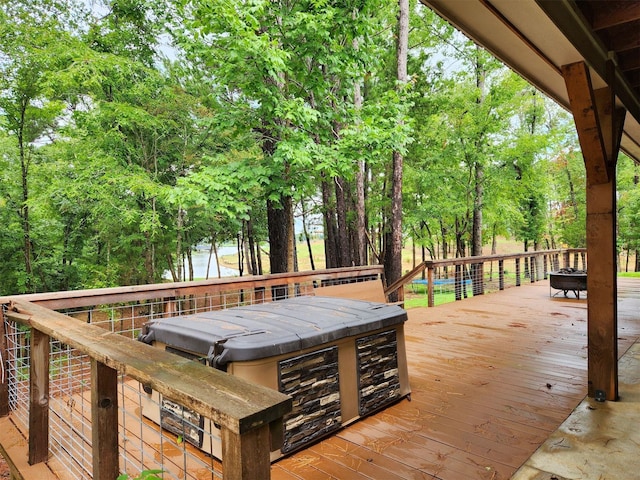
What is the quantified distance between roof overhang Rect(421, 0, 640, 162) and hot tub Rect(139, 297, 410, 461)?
1929 mm

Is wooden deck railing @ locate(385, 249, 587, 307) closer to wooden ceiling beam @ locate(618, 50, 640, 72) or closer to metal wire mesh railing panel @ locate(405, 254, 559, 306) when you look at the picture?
metal wire mesh railing panel @ locate(405, 254, 559, 306)

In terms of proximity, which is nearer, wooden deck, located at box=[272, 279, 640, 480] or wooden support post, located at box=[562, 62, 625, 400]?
wooden deck, located at box=[272, 279, 640, 480]

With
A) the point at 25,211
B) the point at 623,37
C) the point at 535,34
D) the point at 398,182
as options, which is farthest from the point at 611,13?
the point at 25,211

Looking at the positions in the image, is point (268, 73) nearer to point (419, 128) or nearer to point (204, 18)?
point (204, 18)

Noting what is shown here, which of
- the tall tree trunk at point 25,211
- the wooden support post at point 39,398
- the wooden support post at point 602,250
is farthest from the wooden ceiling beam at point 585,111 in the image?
the tall tree trunk at point 25,211

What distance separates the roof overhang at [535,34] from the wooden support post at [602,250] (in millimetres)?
324

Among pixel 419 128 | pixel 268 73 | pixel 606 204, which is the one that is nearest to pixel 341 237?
pixel 419 128

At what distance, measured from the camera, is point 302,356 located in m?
2.13

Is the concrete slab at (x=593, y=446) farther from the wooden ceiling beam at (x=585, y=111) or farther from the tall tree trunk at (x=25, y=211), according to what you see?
the tall tree trunk at (x=25, y=211)

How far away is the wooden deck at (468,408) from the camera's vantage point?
200 cm

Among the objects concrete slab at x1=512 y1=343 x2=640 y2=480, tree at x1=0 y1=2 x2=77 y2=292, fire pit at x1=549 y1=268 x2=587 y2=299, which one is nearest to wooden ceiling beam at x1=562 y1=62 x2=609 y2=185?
concrete slab at x1=512 y1=343 x2=640 y2=480

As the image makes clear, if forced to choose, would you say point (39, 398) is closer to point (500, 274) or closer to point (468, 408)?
point (468, 408)

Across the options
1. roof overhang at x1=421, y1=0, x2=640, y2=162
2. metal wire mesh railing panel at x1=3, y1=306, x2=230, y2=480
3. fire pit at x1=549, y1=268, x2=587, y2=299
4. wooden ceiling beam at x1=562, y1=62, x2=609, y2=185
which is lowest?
metal wire mesh railing panel at x1=3, y1=306, x2=230, y2=480

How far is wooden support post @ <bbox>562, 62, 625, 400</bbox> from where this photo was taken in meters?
2.73
